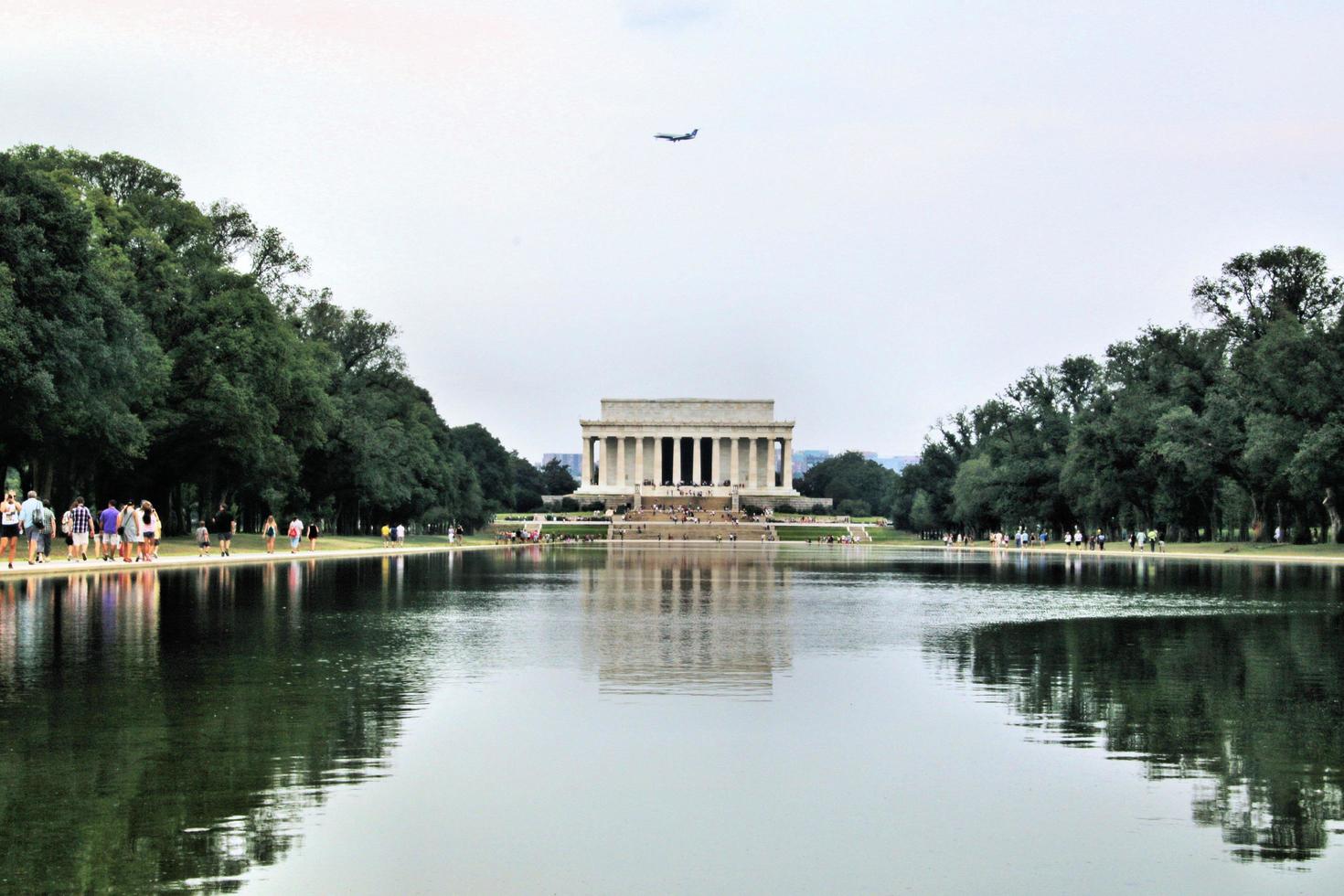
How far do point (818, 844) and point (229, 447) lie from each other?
52.3 m

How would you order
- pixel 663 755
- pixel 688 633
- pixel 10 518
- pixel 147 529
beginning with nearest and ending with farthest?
pixel 663 755
pixel 688 633
pixel 10 518
pixel 147 529

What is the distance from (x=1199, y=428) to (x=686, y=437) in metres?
102

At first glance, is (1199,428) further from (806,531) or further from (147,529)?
(806,531)

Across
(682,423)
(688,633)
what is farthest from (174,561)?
(682,423)

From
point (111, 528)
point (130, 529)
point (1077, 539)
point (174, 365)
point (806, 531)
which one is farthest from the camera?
point (806, 531)

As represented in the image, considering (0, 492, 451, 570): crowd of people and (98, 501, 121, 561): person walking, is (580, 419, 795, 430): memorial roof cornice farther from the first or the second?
(98, 501, 121, 561): person walking

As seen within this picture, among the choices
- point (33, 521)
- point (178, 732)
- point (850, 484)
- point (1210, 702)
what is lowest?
point (1210, 702)

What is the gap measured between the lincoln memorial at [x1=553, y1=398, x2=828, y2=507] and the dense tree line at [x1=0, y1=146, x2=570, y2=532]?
7181cm

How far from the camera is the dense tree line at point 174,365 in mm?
41969

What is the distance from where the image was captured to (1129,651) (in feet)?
57.6

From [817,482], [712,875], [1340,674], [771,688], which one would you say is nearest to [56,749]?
[712,875]

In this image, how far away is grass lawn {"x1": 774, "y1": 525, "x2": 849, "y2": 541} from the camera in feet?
375

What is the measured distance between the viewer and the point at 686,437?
166000mm

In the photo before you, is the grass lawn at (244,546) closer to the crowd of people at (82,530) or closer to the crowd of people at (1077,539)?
the crowd of people at (82,530)
